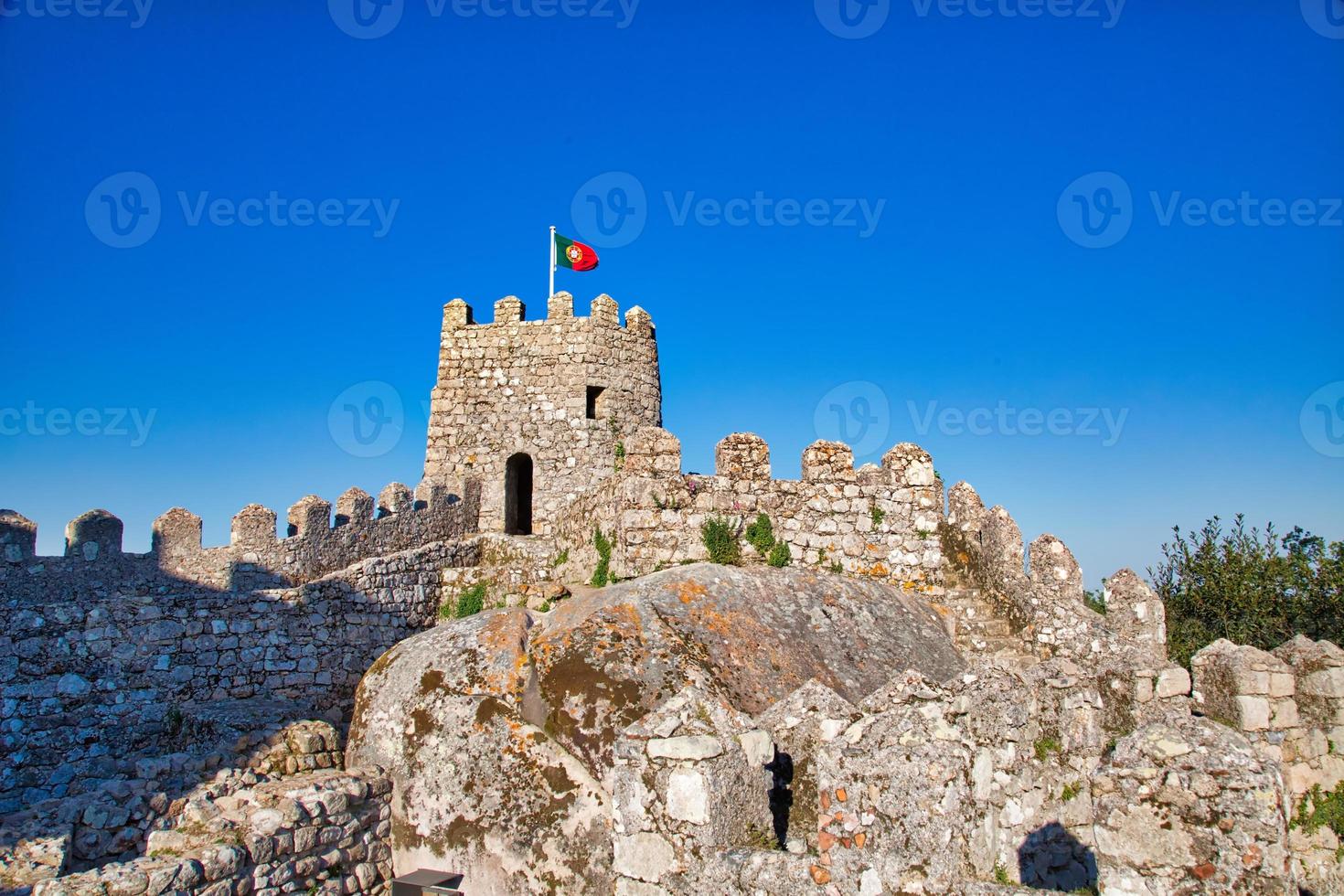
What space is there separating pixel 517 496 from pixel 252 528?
8.26 meters

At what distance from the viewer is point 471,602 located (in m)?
19.5

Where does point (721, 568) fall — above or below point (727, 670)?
above

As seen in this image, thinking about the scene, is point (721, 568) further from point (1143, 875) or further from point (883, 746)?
point (1143, 875)

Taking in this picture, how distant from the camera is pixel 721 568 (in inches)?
451

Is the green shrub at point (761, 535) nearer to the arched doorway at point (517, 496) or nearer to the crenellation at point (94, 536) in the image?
the arched doorway at point (517, 496)

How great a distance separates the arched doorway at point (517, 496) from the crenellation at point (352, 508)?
4.30 metres

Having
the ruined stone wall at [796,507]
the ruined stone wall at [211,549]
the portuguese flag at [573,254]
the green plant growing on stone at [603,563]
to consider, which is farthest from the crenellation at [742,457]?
the portuguese flag at [573,254]

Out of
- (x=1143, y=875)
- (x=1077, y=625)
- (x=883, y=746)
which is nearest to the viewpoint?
(x=1143, y=875)

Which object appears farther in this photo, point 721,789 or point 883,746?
point 721,789

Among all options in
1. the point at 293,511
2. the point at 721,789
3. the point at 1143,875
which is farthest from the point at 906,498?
the point at 293,511

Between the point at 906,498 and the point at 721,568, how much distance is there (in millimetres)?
3406

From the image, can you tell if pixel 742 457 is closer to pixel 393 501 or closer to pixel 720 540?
pixel 720 540

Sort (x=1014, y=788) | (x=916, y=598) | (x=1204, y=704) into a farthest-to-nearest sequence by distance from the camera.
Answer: (x=916, y=598)
(x=1204, y=704)
(x=1014, y=788)

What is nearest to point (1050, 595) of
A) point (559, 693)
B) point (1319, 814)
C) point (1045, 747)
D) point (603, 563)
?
point (1045, 747)
